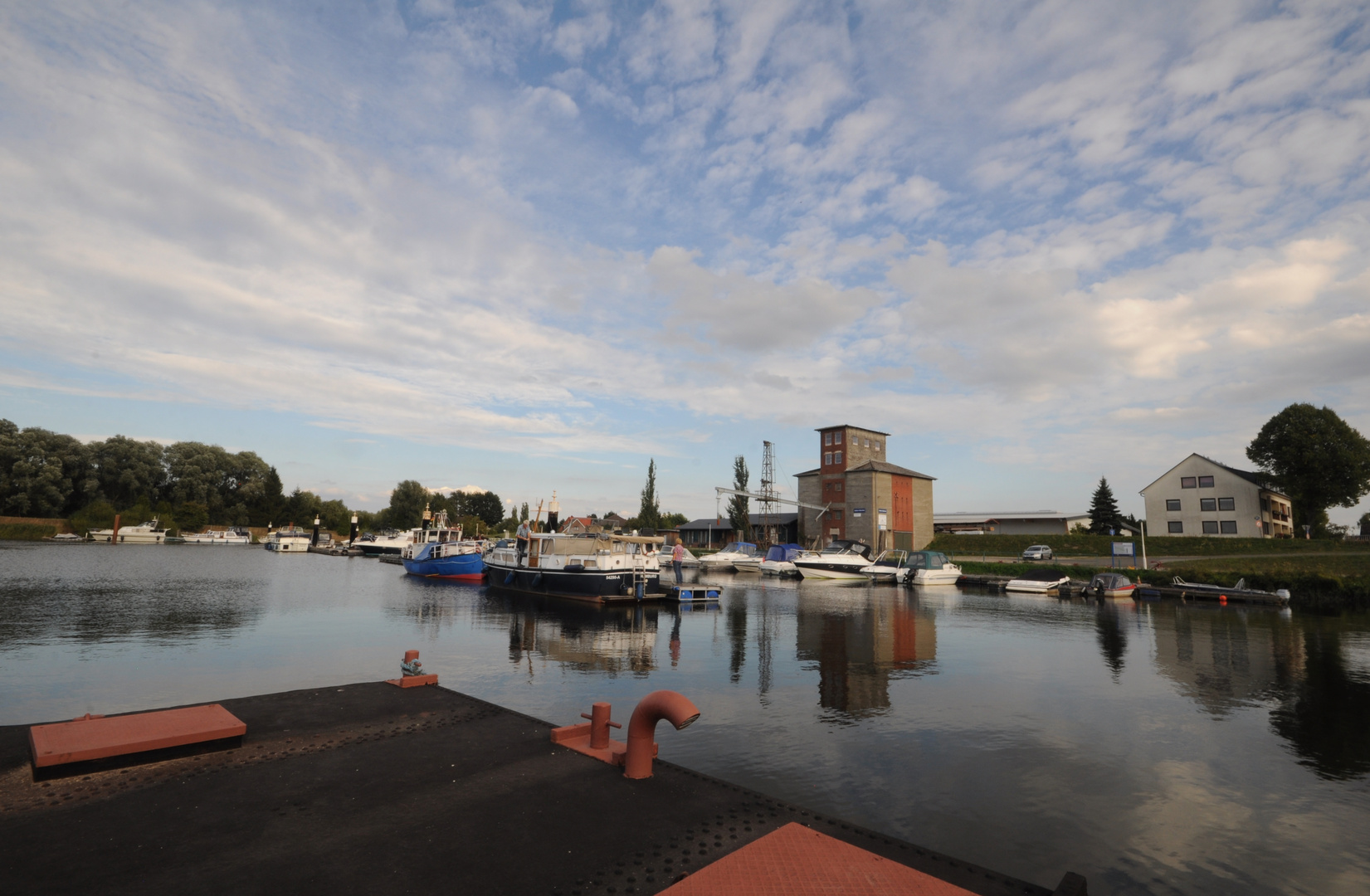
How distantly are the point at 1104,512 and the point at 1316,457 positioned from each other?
2529 cm

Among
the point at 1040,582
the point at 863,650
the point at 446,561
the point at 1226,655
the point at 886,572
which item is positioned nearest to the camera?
the point at 1226,655

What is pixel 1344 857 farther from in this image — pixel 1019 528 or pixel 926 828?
pixel 1019 528

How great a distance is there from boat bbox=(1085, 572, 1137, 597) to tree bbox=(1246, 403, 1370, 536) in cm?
3336

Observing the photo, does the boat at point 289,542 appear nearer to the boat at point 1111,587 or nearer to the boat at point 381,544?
the boat at point 381,544

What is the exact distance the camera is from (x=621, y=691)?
16.5m

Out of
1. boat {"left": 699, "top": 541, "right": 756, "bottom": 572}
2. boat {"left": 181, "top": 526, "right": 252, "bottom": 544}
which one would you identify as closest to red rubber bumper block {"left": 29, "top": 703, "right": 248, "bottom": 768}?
boat {"left": 699, "top": 541, "right": 756, "bottom": 572}

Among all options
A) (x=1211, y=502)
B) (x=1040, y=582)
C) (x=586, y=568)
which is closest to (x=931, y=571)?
(x=1040, y=582)

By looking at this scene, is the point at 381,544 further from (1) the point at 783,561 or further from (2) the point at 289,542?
(1) the point at 783,561

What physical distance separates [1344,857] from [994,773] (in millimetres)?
4322

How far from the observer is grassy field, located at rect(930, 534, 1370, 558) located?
57.0 metres

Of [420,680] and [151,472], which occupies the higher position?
[151,472]

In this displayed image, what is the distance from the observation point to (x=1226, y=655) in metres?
23.4

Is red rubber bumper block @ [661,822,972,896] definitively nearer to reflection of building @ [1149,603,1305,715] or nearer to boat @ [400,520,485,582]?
reflection of building @ [1149,603,1305,715]

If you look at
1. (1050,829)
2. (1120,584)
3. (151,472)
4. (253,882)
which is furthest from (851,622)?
(151,472)
